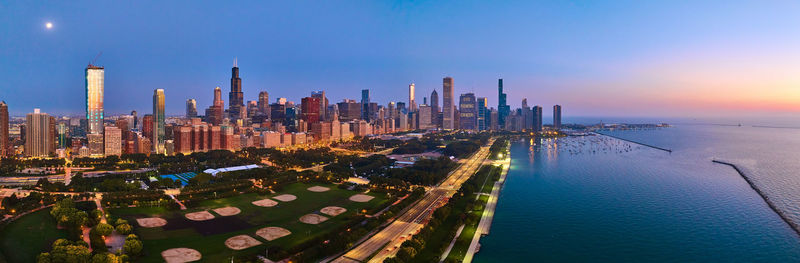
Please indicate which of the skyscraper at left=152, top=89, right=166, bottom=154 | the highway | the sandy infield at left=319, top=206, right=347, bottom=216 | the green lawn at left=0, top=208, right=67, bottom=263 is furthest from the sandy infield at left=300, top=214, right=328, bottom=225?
the skyscraper at left=152, top=89, right=166, bottom=154

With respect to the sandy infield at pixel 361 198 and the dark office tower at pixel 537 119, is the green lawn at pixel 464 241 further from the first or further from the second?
the dark office tower at pixel 537 119

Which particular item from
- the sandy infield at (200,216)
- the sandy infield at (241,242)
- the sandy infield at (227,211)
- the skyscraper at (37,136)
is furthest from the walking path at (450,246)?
the skyscraper at (37,136)

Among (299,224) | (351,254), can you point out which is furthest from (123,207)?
(351,254)

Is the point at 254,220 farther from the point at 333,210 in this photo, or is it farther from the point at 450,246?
the point at 450,246

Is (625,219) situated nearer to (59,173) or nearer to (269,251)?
(269,251)

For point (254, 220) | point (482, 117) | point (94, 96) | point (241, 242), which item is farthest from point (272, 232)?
point (482, 117)

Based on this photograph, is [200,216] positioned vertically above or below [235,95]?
below
